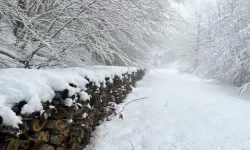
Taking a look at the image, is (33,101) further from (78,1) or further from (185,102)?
(185,102)

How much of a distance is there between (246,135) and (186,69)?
27197mm

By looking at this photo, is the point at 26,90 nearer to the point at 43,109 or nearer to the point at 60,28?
the point at 43,109

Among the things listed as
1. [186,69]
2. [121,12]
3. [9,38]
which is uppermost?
[121,12]

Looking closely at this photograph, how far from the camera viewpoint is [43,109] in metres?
1.91

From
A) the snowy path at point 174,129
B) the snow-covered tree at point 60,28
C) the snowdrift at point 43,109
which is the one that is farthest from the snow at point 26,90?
the snowy path at point 174,129

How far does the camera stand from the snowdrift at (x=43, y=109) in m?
1.50

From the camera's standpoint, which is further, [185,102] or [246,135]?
[185,102]

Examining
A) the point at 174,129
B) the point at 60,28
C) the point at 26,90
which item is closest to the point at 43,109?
the point at 26,90

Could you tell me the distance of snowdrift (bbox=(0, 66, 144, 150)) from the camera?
150 centimetres

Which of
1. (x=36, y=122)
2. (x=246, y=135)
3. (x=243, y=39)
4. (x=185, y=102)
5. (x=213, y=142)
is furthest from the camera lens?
(x=243, y=39)

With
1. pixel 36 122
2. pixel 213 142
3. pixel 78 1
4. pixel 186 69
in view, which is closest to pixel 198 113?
pixel 213 142

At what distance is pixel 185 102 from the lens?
21.5 ft

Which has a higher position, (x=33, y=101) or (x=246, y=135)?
(x=33, y=101)

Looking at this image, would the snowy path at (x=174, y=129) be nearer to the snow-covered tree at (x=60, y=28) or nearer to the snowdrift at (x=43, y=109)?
the snowdrift at (x=43, y=109)
